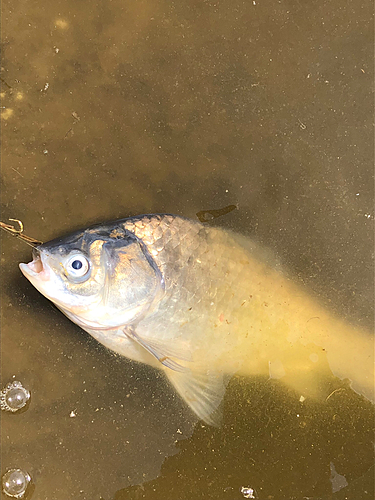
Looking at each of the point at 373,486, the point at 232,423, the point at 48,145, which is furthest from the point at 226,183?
the point at 373,486

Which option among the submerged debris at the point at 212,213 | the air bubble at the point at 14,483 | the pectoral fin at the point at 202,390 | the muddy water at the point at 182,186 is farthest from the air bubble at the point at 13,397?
the submerged debris at the point at 212,213

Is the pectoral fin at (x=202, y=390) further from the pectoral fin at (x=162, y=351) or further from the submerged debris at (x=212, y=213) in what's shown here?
the submerged debris at (x=212, y=213)

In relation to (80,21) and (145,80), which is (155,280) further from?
(80,21)

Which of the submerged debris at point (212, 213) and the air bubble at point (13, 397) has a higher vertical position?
the submerged debris at point (212, 213)

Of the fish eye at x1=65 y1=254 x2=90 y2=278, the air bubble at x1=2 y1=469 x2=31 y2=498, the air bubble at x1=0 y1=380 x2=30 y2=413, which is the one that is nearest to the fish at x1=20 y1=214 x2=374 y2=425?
the fish eye at x1=65 y1=254 x2=90 y2=278

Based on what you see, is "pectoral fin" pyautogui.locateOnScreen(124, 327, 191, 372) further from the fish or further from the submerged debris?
the submerged debris

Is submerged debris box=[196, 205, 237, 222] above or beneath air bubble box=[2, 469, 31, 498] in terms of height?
above
